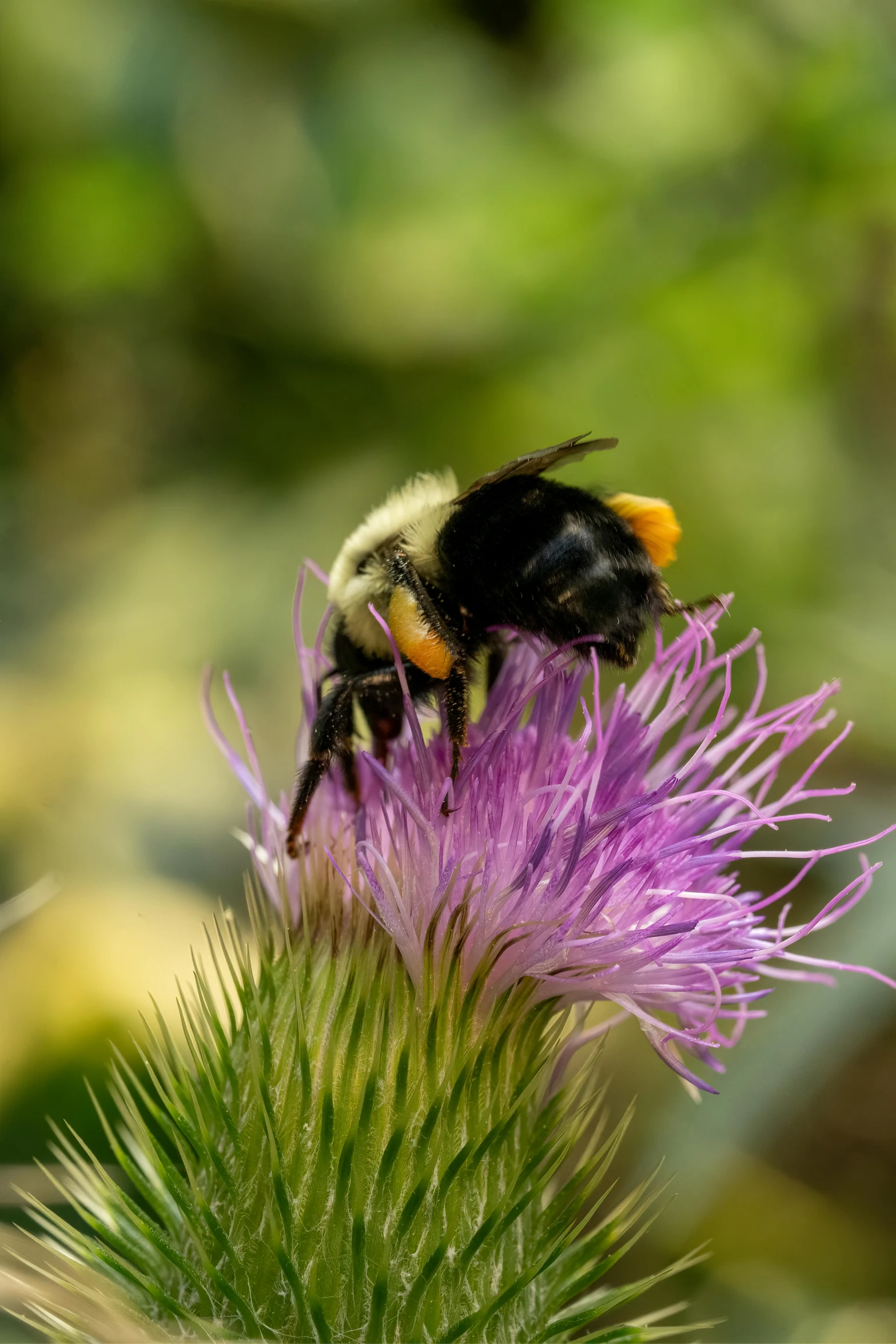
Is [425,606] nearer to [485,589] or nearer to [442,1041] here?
[485,589]

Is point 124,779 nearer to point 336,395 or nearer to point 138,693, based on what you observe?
point 138,693

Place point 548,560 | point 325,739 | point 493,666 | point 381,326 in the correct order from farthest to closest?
point 381,326, point 493,666, point 325,739, point 548,560

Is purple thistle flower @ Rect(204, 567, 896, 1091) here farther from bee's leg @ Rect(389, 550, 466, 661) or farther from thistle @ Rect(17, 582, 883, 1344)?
bee's leg @ Rect(389, 550, 466, 661)

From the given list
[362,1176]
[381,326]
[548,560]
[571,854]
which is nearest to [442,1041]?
[362,1176]

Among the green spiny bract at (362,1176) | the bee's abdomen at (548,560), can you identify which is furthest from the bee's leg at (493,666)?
the green spiny bract at (362,1176)

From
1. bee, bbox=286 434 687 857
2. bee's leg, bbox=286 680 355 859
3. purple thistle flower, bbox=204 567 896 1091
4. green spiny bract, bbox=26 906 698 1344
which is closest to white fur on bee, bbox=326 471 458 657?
bee, bbox=286 434 687 857

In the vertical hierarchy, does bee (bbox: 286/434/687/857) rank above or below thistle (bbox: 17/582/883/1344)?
above

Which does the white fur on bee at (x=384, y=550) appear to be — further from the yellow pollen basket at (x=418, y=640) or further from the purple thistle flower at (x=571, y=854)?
the purple thistle flower at (x=571, y=854)
